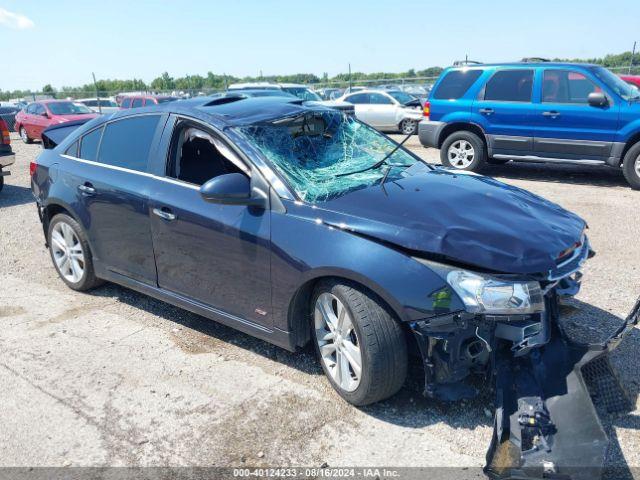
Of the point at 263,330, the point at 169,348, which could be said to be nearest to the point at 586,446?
the point at 263,330

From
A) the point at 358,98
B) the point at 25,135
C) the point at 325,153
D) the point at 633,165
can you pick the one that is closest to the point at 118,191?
the point at 325,153

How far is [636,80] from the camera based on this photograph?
11.8 meters

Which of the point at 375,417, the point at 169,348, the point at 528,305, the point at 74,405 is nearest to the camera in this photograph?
the point at 528,305

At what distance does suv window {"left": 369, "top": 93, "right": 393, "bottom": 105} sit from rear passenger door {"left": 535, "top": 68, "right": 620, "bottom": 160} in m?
9.01

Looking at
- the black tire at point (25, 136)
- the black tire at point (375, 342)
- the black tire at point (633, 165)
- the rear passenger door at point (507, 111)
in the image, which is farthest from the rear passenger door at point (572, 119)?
the black tire at point (25, 136)

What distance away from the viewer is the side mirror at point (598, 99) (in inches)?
333

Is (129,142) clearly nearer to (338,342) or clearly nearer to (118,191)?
(118,191)

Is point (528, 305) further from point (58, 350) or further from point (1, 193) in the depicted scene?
point (1, 193)

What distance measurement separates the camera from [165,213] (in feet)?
12.5

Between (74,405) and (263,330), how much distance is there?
1.22 metres

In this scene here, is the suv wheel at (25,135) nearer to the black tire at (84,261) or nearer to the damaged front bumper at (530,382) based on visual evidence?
the black tire at (84,261)

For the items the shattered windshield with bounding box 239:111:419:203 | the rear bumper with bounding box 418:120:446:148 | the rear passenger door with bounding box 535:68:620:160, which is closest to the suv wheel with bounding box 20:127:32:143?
the rear bumper with bounding box 418:120:446:148

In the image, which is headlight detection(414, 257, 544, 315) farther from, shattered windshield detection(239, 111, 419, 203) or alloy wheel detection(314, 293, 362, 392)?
shattered windshield detection(239, 111, 419, 203)

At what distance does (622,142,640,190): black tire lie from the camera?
8383 millimetres
